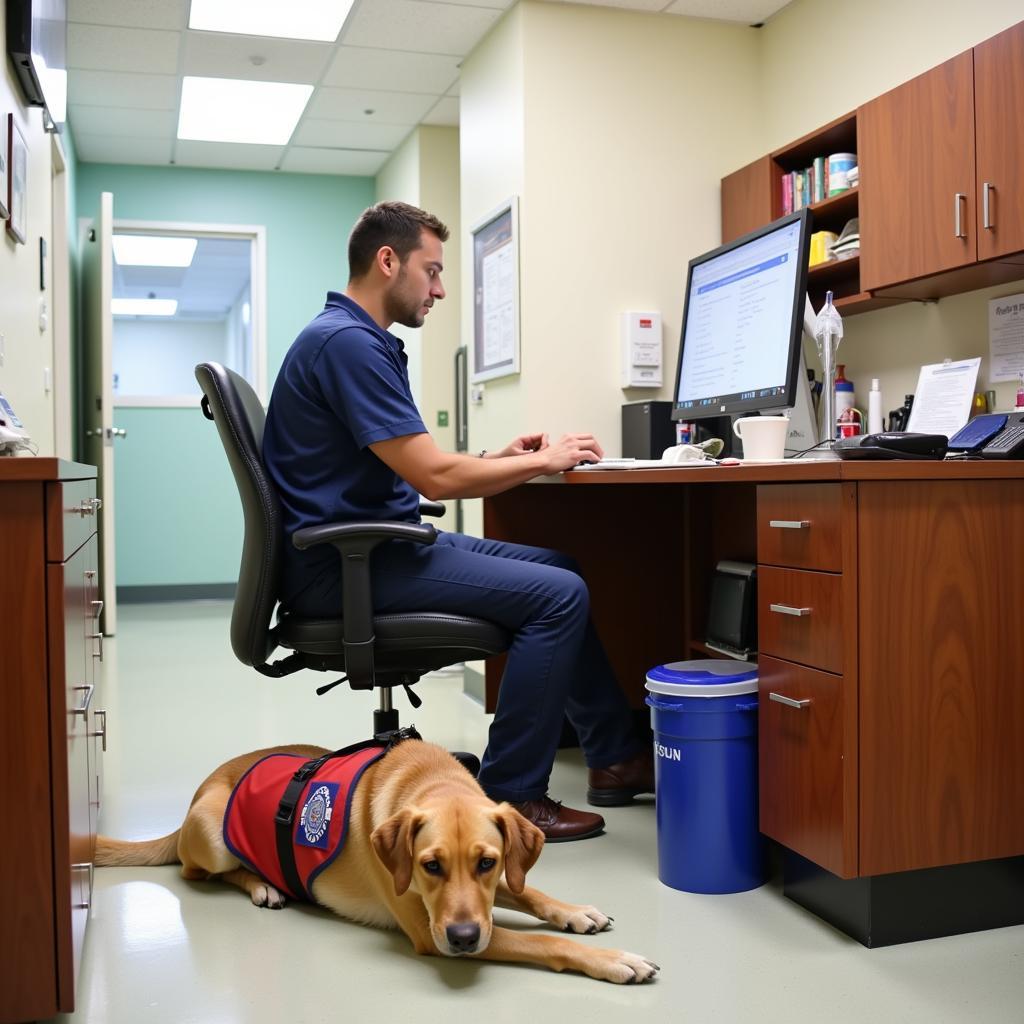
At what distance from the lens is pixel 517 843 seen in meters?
1.54

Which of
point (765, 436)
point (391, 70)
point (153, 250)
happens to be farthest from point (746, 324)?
point (153, 250)

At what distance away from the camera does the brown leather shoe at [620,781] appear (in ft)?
7.94

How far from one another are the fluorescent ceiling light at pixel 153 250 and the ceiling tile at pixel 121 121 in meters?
0.91

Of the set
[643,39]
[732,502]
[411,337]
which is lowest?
[732,502]

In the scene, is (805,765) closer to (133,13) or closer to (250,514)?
(250,514)

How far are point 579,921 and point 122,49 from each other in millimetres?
3877

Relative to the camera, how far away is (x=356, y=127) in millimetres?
5316

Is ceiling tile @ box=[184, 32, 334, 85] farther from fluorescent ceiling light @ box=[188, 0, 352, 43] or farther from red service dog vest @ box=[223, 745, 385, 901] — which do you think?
red service dog vest @ box=[223, 745, 385, 901]

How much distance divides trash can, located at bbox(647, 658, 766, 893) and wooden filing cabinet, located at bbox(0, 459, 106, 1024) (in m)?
1.01

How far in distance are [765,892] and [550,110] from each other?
263 cm

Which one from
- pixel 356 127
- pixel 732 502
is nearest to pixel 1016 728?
pixel 732 502

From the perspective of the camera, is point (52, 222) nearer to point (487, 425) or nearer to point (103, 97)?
point (103, 97)

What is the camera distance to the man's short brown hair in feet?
7.42

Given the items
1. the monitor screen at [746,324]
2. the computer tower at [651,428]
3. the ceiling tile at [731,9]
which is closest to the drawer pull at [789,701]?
the monitor screen at [746,324]
